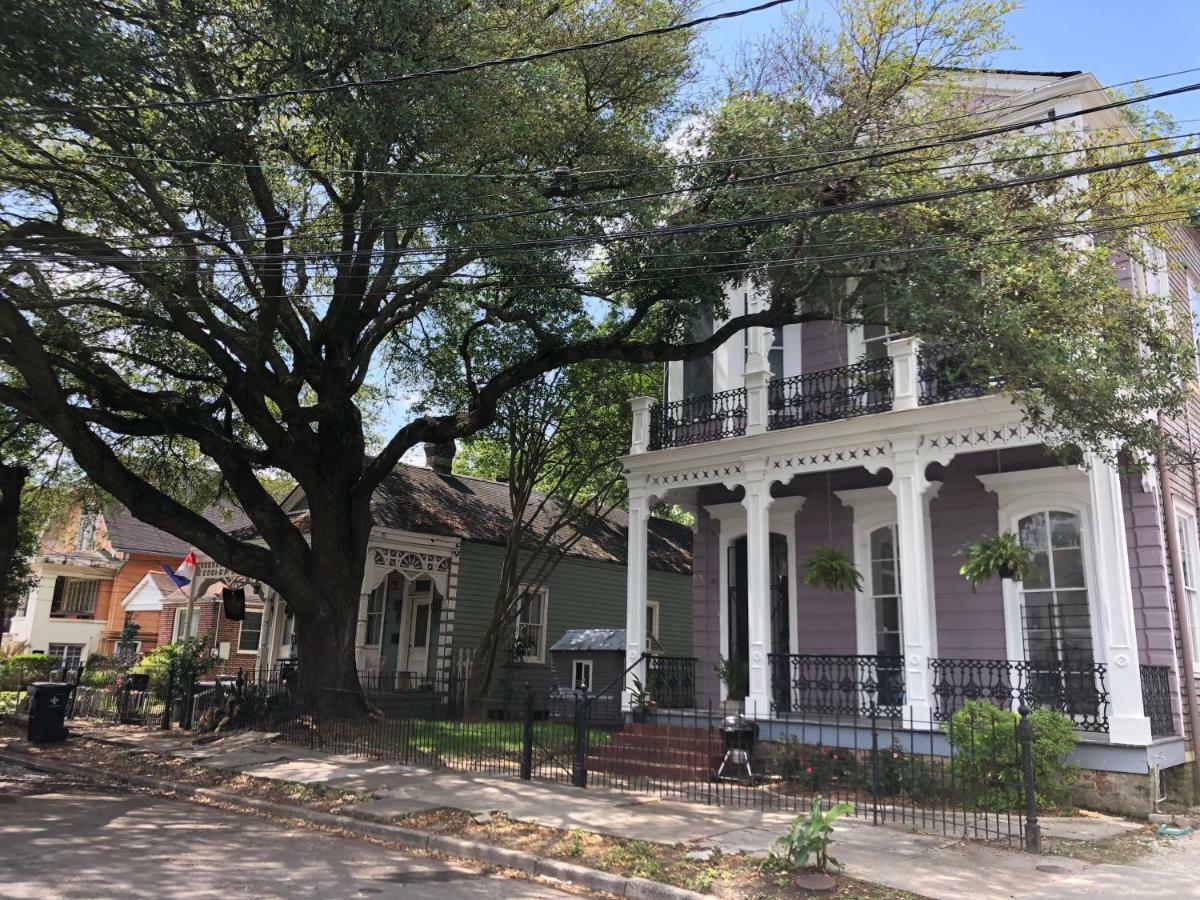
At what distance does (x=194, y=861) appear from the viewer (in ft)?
25.0

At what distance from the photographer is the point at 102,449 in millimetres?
14555

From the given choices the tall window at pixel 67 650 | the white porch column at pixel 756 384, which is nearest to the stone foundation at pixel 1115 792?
the white porch column at pixel 756 384

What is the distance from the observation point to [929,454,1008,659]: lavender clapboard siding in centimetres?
1320

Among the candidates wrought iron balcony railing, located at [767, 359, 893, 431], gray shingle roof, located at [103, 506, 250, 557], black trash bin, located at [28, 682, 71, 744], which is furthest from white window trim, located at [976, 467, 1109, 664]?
gray shingle roof, located at [103, 506, 250, 557]

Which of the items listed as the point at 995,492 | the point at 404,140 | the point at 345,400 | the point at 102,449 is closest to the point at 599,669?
the point at 345,400

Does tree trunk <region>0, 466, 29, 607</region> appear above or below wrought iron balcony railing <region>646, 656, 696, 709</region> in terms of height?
above

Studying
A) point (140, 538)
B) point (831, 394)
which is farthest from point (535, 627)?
point (140, 538)

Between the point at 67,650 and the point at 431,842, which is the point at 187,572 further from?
the point at 431,842

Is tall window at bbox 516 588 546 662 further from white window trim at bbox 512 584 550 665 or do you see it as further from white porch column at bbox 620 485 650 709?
white porch column at bbox 620 485 650 709

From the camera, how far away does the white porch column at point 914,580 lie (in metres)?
11.9

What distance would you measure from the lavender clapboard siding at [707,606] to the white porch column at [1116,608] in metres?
6.85

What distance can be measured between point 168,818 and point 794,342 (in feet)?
39.8

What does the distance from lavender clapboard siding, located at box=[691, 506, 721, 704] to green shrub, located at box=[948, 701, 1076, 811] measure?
584 centimetres

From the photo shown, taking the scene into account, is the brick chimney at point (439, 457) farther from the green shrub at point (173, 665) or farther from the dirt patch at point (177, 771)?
the dirt patch at point (177, 771)
